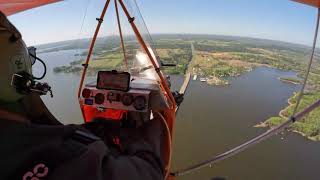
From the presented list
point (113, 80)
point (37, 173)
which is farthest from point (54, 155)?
point (113, 80)

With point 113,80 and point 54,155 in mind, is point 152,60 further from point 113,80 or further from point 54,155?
point 54,155

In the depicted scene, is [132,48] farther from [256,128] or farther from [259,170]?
[256,128]

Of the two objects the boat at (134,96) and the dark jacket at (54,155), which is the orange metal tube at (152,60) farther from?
the dark jacket at (54,155)

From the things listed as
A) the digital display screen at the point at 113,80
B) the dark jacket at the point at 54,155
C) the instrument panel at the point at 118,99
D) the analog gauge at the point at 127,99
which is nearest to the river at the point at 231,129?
the instrument panel at the point at 118,99

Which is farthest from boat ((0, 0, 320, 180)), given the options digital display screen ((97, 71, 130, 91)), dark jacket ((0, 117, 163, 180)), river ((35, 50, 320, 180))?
river ((35, 50, 320, 180))

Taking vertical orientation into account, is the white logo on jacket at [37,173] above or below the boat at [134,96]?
above

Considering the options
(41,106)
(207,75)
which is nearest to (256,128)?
(207,75)
